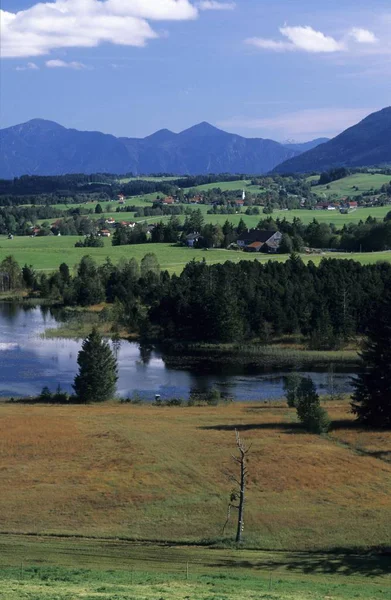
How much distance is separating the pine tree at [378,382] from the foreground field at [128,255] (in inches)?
1986

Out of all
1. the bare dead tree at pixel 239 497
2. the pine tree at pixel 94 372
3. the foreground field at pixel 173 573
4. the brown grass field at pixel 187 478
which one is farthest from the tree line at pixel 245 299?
the foreground field at pixel 173 573

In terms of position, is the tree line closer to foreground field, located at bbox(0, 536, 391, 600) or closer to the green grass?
foreground field, located at bbox(0, 536, 391, 600)

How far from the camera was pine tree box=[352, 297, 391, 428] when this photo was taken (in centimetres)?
3681

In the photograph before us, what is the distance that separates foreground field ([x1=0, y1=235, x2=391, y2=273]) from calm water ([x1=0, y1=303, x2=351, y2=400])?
2991cm

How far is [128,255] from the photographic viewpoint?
4023 inches

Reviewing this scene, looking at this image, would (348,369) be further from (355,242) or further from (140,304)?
(355,242)

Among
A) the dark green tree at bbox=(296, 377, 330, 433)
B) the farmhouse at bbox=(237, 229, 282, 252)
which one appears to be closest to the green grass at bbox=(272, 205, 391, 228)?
the farmhouse at bbox=(237, 229, 282, 252)

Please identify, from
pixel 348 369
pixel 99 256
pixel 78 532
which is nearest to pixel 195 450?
pixel 78 532

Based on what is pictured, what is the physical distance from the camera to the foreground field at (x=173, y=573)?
59.5 feet

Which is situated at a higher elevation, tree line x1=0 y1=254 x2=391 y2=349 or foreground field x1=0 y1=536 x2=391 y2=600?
tree line x1=0 y1=254 x2=391 y2=349

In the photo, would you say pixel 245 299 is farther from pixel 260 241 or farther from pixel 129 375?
pixel 260 241

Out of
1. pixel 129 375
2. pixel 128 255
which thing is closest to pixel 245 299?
pixel 129 375

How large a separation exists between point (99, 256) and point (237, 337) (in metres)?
41.2

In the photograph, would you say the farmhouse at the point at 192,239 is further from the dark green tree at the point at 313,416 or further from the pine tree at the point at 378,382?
the dark green tree at the point at 313,416
